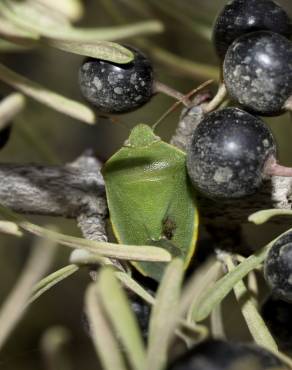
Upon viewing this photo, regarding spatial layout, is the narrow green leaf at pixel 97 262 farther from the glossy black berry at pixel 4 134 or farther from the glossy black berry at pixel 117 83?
the glossy black berry at pixel 4 134

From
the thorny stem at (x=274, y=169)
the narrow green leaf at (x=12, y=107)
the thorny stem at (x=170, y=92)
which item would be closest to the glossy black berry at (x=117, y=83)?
the thorny stem at (x=170, y=92)

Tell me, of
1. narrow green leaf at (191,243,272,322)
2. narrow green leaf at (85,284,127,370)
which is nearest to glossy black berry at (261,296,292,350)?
narrow green leaf at (191,243,272,322)

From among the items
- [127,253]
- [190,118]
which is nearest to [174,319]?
[127,253]

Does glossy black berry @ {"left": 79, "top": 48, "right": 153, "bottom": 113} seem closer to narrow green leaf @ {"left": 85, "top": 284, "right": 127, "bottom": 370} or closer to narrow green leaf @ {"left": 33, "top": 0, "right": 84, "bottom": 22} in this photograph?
narrow green leaf @ {"left": 33, "top": 0, "right": 84, "bottom": 22}

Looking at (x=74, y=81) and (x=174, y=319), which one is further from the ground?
(x=174, y=319)

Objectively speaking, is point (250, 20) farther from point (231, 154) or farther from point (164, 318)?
point (164, 318)

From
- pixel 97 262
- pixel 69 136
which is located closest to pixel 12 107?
pixel 97 262

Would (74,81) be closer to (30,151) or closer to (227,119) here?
(30,151)
